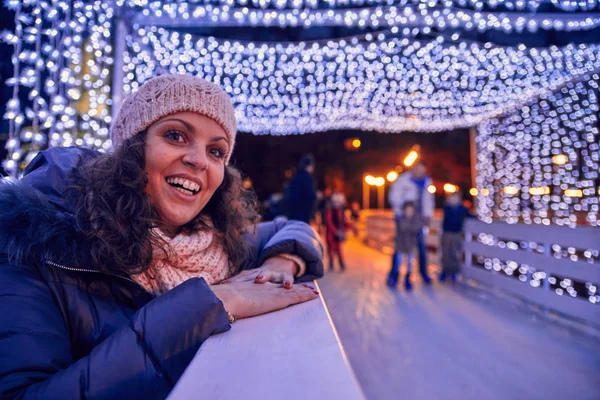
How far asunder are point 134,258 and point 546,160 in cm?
675

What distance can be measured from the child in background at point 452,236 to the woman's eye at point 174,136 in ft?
17.4

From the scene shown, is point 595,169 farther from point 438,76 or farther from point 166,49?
point 166,49

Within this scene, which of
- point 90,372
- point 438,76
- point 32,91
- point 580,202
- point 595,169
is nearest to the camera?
point 90,372

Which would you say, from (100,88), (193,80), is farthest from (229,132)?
(100,88)

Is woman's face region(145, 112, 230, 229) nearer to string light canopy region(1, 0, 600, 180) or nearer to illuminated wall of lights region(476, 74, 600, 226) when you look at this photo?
string light canopy region(1, 0, 600, 180)

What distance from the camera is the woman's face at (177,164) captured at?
115 centimetres

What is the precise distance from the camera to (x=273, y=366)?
56 centimetres

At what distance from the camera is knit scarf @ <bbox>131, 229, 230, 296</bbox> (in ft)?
3.52

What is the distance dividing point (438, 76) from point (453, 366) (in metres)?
4.66

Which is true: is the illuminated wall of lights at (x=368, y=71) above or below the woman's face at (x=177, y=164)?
above

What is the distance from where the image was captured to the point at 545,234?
3924mm

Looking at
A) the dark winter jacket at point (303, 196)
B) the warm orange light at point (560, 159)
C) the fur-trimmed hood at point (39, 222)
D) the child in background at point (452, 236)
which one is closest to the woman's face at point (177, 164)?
the fur-trimmed hood at point (39, 222)

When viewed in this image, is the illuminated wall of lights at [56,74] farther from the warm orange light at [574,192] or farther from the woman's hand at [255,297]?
the warm orange light at [574,192]

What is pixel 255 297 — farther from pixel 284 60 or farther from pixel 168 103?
pixel 284 60
